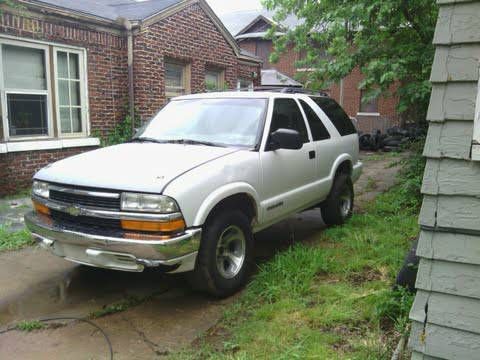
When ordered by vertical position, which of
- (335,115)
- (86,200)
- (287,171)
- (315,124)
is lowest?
(86,200)

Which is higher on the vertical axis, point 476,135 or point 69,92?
point 69,92

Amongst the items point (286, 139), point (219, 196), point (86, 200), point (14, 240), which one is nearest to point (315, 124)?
point (286, 139)

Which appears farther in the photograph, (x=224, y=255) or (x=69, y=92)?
(x=69, y=92)

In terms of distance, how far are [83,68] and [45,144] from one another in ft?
5.77

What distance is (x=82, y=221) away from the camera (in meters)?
3.49

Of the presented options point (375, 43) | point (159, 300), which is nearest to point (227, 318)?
point (159, 300)

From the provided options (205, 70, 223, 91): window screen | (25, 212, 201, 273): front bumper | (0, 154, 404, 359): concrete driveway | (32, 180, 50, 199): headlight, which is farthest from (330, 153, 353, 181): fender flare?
(205, 70, 223, 91): window screen

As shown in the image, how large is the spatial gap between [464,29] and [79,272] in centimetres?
395

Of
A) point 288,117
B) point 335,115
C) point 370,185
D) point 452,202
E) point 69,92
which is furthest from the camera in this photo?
point 370,185

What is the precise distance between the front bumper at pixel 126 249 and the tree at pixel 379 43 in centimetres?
452

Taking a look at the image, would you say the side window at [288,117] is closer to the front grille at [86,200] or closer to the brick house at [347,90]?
the front grille at [86,200]

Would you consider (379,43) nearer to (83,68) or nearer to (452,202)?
(83,68)

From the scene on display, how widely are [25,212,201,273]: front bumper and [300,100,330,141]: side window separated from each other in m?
2.53

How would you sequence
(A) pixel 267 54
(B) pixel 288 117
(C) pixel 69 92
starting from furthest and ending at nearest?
(A) pixel 267 54
(C) pixel 69 92
(B) pixel 288 117
